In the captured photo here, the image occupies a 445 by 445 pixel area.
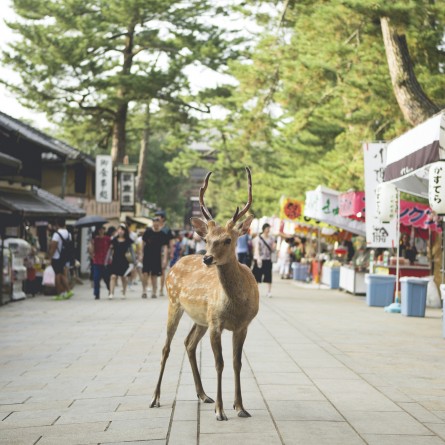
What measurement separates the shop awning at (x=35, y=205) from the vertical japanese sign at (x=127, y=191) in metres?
10.9

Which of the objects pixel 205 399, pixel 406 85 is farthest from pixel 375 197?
pixel 205 399

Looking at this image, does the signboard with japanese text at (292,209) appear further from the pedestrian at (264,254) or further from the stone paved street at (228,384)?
the stone paved street at (228,384)

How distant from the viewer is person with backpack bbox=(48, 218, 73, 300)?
1866cm

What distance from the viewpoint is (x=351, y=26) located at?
1841cm

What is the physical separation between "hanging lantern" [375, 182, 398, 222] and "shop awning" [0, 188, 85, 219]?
27.8 ft

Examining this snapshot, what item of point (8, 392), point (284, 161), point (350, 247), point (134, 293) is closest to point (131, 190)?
point (284, 161)

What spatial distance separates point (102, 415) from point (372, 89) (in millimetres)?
13931

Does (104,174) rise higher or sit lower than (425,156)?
higher

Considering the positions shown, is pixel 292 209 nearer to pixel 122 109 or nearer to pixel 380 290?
pixel 380 290

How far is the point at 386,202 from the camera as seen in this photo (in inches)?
677

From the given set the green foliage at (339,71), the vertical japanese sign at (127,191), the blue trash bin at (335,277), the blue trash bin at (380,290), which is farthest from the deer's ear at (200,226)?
the vertical japanese sign at (127,191)

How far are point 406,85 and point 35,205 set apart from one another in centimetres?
1127

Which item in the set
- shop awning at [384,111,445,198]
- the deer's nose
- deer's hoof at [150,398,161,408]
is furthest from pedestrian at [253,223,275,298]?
the deer's nose

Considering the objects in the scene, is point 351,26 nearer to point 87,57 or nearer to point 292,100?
point 292,100
